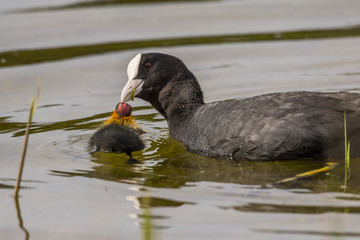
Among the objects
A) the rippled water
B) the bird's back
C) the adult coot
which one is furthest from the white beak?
the bird's back

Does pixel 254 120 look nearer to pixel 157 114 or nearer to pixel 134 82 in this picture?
pixel 134 82

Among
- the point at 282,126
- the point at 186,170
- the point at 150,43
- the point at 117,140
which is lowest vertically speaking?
the point at 186,170

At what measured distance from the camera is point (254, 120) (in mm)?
5074

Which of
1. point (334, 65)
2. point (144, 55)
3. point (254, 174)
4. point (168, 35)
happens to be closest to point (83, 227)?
point (254, 174)

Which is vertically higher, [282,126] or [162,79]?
[162,79]

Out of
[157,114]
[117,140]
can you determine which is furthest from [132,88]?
[157,114]

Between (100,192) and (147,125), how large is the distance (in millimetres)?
1997

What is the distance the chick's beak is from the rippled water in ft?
1.30

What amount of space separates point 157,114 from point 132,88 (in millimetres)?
1039

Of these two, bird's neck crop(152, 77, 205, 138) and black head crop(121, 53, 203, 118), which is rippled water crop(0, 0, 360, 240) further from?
black head crop(121, 53, 203, 118)

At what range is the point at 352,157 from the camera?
16.1 feet

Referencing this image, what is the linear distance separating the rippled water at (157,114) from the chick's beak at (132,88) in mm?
398

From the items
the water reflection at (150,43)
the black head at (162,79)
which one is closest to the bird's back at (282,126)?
the black head at (162,79)

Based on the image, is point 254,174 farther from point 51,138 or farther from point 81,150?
point 51,138
